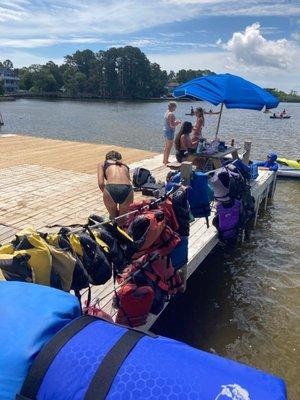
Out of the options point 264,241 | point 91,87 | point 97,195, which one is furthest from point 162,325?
point 91,87

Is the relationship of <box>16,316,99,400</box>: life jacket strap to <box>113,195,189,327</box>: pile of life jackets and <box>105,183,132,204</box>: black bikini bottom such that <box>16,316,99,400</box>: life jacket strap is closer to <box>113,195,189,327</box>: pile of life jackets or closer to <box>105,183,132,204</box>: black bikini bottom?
<box>113,195,189,327</box>: pile of life jackets

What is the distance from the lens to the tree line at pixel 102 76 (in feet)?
394

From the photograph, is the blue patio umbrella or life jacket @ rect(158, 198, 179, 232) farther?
the blue patio umbrella

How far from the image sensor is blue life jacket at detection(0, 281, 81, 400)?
164 centimetres

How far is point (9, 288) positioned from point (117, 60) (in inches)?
5401

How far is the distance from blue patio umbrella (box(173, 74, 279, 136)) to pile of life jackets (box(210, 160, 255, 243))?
7.65 ft

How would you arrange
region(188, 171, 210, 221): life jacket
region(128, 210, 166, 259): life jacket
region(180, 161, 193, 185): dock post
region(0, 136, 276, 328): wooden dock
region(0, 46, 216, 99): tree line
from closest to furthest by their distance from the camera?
1. region(128, 210, 166, 259): life jacket
2. region(180, 161, 193, 185): dock post
3. region(188, 171, 210, 221): life jacket
4. region(0, 136, 276, 328): wooden dock
5. region(0, 46, 216, 99): tree line

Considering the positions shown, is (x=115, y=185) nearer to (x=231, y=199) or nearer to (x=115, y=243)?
(x=231, y=199)

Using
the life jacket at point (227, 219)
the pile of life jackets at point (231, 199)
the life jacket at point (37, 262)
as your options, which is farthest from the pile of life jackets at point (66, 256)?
the life jacket at point (227, 219)

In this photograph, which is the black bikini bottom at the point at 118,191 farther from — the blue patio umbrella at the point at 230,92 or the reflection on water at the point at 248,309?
the blue patio umbrella at the point at 230,92

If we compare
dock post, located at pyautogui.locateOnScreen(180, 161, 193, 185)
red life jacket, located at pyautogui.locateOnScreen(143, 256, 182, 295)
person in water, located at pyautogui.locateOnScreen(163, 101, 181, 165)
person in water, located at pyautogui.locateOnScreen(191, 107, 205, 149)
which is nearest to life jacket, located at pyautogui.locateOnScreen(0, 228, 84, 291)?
red life jacket, located at pyautogui.locateOnScreen(143, 256, 182, 295)

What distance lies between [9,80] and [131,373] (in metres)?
142

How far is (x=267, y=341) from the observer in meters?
5.35

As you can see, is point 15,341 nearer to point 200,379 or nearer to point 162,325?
point 200,379
